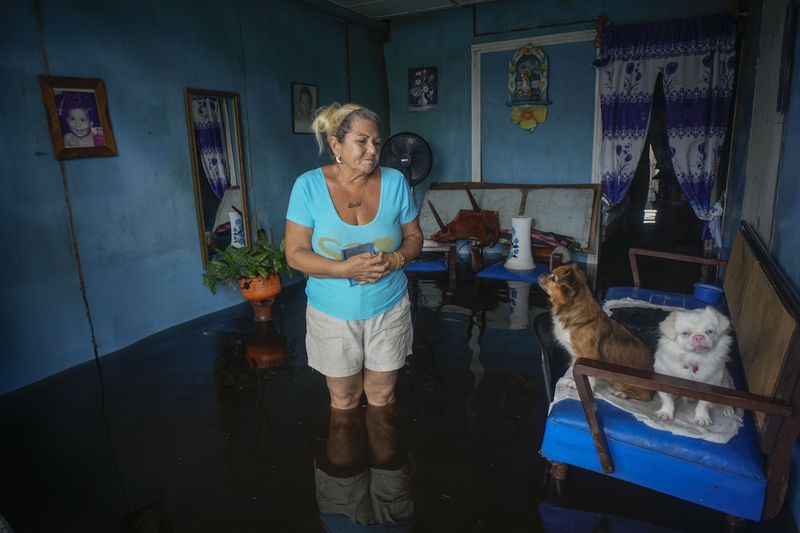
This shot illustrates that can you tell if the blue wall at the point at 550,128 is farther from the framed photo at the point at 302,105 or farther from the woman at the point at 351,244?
the woman at the point at 351,244

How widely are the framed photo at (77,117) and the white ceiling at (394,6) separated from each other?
304 cm

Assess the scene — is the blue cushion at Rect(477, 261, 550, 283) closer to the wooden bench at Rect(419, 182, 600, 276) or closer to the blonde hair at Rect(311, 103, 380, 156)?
the wooden bench at Rect(419, 182, 600, 276)

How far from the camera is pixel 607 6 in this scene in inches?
224

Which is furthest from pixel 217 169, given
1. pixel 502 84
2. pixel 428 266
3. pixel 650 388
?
pixel 650 388

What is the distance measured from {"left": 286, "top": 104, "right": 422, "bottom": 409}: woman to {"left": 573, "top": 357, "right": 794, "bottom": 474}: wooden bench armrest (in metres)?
0.87

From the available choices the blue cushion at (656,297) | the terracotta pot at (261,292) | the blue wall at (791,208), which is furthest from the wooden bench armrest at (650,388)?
the terracotta pot at (261,292)

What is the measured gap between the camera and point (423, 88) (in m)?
6.83

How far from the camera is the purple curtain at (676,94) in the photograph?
5.16 meters

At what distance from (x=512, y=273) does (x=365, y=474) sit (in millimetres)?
3617

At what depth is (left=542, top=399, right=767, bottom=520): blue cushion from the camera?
5.79ft

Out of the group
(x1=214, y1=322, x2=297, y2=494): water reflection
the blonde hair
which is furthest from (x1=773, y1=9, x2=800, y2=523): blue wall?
(x1=214, y1=322, x2=297, y2=494): water reflection

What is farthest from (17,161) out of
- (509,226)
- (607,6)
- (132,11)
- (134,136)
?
(607,6)

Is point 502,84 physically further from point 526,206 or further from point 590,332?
point 590,332

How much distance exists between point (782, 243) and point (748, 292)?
316 millimetres
